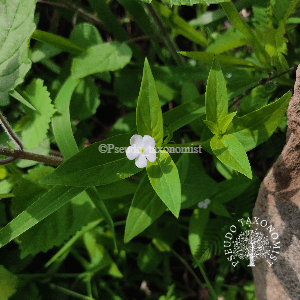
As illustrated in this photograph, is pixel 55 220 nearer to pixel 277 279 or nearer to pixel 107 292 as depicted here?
pixel 107 292

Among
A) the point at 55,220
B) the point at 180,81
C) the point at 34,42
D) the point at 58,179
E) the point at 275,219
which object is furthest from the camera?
the point at 34,42

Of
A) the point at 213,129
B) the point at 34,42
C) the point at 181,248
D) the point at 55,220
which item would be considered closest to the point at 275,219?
the point at 213,129

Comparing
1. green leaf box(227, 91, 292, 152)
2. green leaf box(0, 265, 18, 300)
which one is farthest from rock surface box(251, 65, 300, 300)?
green leaf box(0, 265, 18, 300)

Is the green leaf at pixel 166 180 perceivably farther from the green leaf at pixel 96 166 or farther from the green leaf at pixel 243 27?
the green leaf at pixel 243 27

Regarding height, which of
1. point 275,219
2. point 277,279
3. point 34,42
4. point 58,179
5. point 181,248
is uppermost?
point 34,42

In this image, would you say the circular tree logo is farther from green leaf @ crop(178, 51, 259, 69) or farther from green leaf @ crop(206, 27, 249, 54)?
green leaf @ crop(206, 27, 249, 54)

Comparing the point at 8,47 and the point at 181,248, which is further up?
the point at 8,47

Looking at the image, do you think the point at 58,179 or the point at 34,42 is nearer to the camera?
the point at 58,179
